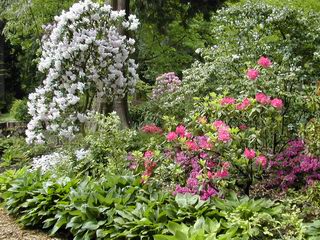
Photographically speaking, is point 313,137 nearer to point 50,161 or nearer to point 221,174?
point 221,174

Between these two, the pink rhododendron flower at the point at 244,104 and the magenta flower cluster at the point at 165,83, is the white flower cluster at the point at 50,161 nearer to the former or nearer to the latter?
the pink rhododendron flower at the point at 244,104

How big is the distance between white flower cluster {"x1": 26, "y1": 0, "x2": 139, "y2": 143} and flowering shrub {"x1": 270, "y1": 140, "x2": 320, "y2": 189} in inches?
123

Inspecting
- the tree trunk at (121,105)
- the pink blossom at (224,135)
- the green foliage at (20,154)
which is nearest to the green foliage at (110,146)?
the pink blossom at (224,135)

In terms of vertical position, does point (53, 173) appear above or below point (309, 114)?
below

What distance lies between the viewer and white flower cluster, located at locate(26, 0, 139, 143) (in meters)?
6.84

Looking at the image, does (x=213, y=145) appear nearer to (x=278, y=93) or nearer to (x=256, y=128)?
(x=256, y=128)

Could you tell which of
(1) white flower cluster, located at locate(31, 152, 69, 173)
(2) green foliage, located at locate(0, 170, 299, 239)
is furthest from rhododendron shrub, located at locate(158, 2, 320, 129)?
(1) white flower cluster, located at locate(31, 152, 69, 173)

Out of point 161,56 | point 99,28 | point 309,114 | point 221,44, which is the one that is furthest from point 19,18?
point 309,114

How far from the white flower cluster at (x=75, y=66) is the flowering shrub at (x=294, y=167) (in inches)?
123

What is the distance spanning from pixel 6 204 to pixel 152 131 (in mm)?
3078

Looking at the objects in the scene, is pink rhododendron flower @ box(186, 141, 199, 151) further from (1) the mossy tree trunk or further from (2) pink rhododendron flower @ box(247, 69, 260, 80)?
(1) the mossy tree trunk

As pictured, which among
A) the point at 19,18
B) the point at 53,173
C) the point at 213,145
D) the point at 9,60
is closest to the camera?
the point at 213,145

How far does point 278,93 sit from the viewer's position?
17.4 ft

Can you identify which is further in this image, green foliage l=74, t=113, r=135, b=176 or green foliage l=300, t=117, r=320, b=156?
green foliage l=74, t=113, r=135, b=176
